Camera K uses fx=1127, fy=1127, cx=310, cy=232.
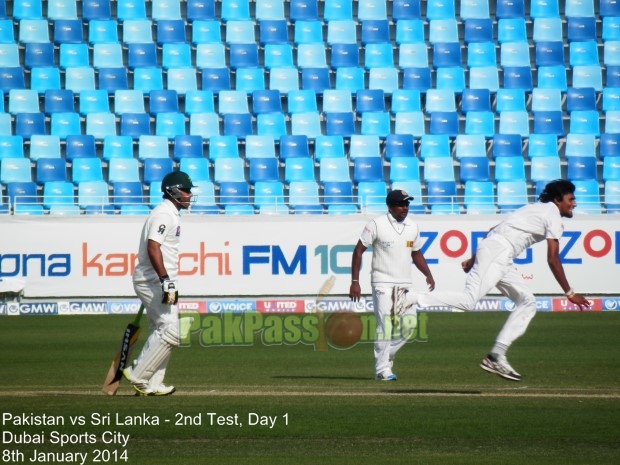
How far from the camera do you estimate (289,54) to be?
2842 centimetres

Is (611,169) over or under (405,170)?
under

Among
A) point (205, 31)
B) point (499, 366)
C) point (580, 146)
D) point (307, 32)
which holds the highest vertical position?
point (205, 31)

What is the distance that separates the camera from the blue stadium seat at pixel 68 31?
28422 millimetres

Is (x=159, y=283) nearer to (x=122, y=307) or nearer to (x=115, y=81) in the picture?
(x=122, y=307)

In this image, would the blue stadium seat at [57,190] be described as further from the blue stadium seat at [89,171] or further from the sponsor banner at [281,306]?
the sponsor banner at [281,306]

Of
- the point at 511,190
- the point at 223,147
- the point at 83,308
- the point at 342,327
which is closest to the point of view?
the point at 342,327

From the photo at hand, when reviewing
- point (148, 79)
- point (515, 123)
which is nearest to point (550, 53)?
point (515, 123)

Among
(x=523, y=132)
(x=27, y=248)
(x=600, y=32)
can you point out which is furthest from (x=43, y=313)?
(x=600, y=32)

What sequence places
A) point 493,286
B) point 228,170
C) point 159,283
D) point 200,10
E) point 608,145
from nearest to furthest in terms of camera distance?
point 159,283 → point 493,286 → point 228,170 → point 608,145 → point 200,10

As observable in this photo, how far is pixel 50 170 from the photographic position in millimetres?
26016

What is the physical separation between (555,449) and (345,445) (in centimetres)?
138

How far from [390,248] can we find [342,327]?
4.32 meters

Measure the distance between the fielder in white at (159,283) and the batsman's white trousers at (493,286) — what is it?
2.37 m

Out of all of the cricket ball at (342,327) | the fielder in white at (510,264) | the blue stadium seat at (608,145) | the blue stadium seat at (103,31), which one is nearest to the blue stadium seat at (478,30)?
the blue stadium seat at (608,145)
